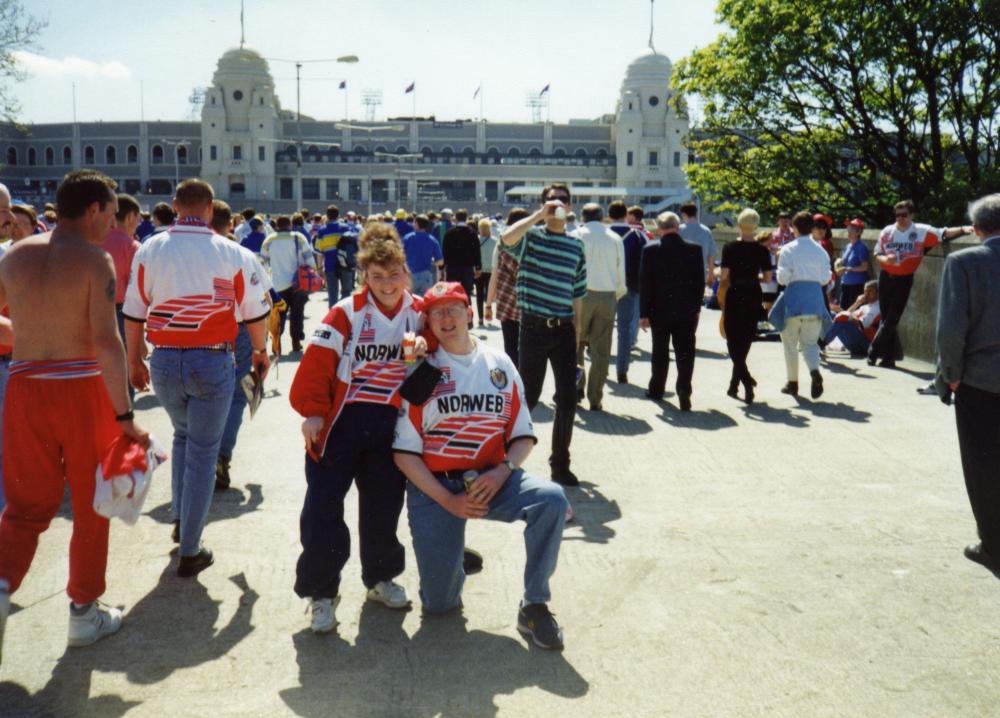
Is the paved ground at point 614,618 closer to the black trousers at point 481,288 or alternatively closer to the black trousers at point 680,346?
the black trousers at point 680,346

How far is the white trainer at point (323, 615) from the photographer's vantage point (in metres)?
4.30

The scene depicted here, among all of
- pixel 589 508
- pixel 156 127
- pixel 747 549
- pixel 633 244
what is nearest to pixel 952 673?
pixel 747 549

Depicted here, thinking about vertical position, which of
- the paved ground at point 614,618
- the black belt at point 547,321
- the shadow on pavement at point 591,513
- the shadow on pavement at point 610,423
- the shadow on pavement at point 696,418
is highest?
the black belt at point 547,321

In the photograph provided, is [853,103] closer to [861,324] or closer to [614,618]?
[861,324]

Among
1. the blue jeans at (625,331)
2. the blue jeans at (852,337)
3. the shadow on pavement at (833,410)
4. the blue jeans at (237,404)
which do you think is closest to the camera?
the blue jeans at (237,404)

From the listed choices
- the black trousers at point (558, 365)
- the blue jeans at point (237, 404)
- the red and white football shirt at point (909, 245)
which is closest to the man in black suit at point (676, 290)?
the black trousers at point (558, 365)

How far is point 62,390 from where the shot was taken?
4.12 meters

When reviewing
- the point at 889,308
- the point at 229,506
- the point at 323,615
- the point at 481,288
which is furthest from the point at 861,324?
the point at 323,615

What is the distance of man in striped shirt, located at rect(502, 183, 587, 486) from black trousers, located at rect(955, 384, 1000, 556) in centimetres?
239

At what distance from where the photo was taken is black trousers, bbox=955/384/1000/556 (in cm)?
523

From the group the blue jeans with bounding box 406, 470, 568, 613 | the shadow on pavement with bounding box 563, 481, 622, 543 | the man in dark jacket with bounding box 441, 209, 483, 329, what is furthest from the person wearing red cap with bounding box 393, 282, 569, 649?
the man in dark jacket with bounding box 441, 209, 483, 329

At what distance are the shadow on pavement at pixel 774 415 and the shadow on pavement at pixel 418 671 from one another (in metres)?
5.40

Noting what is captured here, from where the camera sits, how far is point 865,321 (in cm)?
1350

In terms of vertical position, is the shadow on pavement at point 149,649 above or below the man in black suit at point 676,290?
below
